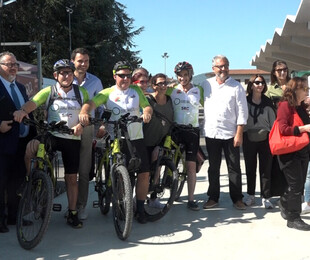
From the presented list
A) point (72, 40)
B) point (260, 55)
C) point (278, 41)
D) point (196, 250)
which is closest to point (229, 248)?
point (196, 250)

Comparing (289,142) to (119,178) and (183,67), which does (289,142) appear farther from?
(119,178)

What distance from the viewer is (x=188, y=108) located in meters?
5.39

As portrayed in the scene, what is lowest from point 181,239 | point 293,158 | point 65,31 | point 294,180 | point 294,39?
point 181,239

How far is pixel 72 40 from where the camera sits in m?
33.7

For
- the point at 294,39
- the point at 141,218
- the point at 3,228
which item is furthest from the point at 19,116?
the point at 294,39

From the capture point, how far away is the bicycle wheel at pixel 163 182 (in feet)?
16.0

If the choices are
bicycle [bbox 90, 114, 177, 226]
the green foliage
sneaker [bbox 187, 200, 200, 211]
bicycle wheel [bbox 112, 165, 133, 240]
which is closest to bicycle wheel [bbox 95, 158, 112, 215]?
bicycle [bbox 90, 114, 177, 226]

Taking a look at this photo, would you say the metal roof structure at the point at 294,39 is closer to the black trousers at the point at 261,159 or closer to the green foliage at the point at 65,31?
the black trousers at the point at 261,159

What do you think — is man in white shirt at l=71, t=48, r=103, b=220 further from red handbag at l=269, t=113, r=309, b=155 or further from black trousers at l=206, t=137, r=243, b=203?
red handbag at l=269, t=113, r=309, b=155

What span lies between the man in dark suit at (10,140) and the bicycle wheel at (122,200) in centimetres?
114

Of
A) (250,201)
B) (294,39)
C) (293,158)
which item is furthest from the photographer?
(294,39)

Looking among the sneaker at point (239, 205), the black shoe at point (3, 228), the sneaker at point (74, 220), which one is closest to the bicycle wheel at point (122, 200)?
the sneaker at point (74, 220)

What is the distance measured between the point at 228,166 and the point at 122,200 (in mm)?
1856

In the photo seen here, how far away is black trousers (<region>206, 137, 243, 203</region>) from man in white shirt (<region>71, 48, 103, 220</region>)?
163 centimetres
